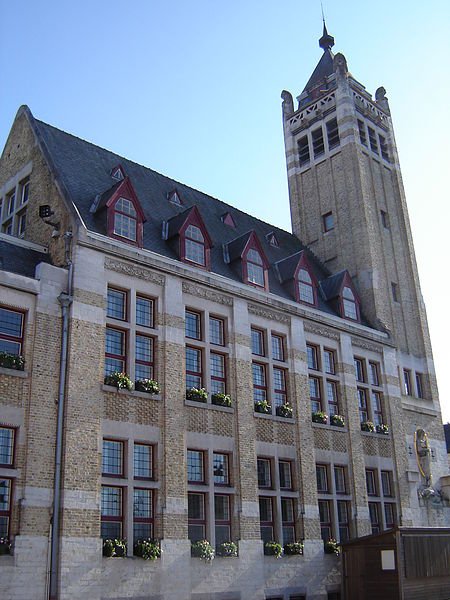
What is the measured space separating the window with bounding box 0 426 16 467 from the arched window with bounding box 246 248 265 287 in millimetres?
12761

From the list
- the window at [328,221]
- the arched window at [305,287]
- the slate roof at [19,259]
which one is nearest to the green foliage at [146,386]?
the slate roof at [19,259]

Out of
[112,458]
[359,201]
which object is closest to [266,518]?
[112,458]

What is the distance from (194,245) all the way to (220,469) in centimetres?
884

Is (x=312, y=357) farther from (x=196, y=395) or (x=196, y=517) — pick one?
(x=196, y=517)

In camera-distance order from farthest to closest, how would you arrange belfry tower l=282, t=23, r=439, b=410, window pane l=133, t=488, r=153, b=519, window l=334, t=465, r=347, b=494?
belfry tower l=282, t=23, r=439, b=410, window l=334, t=465, r=347, b=494, window pane l=133, t=488, r=153, b=519

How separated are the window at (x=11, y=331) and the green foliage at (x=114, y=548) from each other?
6262 millimetres

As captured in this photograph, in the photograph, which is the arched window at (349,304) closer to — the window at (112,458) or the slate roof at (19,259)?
the window at (112,458)

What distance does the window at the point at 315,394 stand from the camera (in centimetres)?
3023

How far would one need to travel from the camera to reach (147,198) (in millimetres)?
30750

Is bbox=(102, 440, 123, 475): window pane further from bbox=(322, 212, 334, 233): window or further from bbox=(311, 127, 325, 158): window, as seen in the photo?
bbox=(311, 127, 325, 158): window

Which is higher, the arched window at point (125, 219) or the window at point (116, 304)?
the arched window at point (125, 219)

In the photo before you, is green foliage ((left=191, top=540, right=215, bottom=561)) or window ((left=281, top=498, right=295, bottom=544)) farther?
window ((left=281, top=498, right=295, bottom=544))

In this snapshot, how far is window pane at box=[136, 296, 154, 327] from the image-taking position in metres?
24.9

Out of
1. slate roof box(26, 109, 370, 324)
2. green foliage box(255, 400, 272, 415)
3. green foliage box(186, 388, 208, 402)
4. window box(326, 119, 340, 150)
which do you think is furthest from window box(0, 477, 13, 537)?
window box(326, 119, 340, 150)
